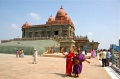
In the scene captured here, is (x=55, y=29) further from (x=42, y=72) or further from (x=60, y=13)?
(x=42, y=72)

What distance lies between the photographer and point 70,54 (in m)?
8.98

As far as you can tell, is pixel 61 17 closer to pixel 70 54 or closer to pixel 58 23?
pixel 58 23

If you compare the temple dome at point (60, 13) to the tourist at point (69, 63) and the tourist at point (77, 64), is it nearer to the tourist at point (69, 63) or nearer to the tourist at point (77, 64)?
the tourist at point (69, 63)

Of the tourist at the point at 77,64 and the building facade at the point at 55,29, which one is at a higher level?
the building facade at the point at 55,29

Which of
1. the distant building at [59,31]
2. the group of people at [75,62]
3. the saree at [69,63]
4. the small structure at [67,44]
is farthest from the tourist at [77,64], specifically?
the distant building at [59,31]

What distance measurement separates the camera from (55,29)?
4416 cm

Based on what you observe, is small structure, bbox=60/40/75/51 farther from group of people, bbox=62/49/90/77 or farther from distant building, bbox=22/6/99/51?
group of people, bbox=62/49/90/77

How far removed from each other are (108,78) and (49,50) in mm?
21927

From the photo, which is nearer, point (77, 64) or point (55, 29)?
point (77, 64)

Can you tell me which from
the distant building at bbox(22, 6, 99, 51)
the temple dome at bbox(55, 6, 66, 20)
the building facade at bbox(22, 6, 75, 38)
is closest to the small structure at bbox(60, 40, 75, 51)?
the distant building at bbox(22, 6, 99, 51)

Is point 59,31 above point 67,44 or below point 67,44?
above

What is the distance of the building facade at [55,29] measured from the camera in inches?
1694

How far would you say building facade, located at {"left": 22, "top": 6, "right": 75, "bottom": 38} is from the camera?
43.0 m

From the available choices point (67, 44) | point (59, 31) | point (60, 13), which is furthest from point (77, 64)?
point (60, 13)
